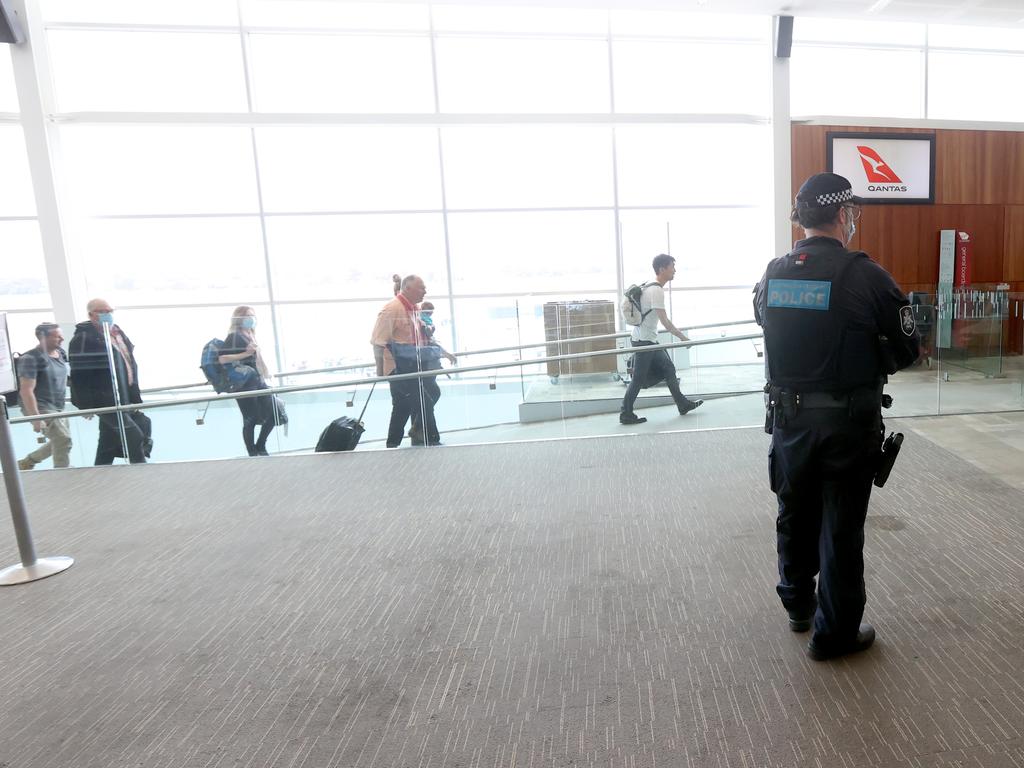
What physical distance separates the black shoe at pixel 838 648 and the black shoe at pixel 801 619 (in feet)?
0.33

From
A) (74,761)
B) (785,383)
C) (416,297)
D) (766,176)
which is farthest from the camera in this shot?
(766,176)

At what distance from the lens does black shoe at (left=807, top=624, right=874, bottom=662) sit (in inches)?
79.5

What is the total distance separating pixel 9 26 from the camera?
26.5ft

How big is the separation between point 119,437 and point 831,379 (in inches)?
209

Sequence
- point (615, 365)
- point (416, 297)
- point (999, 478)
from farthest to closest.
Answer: point (615, 365)
point (416, 297)
point (999, 478)

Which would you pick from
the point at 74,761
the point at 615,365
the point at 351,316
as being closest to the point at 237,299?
the point at 351,316

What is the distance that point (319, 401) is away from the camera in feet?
18.0

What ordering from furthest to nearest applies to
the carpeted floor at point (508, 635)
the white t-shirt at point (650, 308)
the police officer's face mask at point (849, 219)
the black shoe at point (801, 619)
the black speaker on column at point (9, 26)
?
the black speaker on column at point (9, 26), the white t-shirt at point (650, 308), the black shoe at point (801, 619), the police officer's face mask at point (849, 219), the carpeted floor at point (508, 635)

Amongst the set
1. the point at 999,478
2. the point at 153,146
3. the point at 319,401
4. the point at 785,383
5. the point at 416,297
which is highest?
the point at 153,146

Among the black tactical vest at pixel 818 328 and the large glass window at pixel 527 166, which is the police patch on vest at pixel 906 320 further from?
the large glass window at pixel 527 166

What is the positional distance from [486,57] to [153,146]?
4826 mm

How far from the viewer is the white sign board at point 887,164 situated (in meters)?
9.16

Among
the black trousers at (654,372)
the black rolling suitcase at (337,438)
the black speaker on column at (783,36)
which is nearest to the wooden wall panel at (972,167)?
the black speaker on column at (783,36)

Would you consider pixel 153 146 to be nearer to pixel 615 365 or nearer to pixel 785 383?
pixel 615 365
